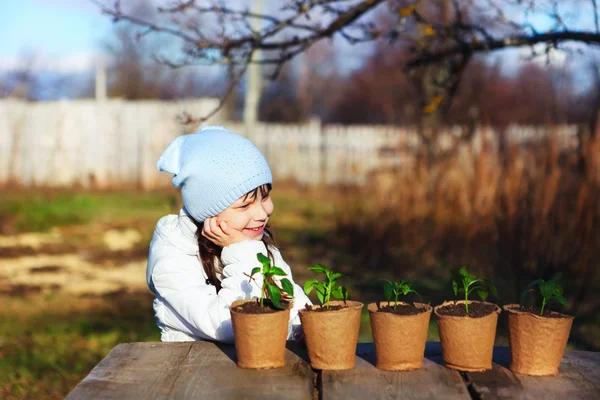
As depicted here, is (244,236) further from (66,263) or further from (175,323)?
(66,263)

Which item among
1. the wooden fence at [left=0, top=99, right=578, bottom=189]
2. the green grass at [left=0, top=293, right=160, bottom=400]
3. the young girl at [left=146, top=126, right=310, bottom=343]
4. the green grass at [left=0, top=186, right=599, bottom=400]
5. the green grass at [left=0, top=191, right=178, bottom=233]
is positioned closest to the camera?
the young girl at [left=146, top=126, right=310, bottom=343]

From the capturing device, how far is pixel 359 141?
1536 centimetres

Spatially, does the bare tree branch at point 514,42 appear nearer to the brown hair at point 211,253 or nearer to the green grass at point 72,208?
the brown hair at point 211,253

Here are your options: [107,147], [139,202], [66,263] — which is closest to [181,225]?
[66,263]

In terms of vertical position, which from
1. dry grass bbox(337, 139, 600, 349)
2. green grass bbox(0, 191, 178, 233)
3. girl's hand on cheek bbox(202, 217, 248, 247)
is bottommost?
green grass bbox(0, 191, 178, 233)

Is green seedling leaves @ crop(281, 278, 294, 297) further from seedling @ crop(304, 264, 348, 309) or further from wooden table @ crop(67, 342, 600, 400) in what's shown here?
wooden table @ crop(67, 342, 600, 400)

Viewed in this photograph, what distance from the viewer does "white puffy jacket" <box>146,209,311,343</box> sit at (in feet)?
6.28

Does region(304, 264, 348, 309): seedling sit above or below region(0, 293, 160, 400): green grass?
above

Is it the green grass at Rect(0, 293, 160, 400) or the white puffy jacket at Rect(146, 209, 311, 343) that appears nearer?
the white puffy jacket at Rect(146, 209, 311, 343)

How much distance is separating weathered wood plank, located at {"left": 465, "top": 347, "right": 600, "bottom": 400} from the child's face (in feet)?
2.61

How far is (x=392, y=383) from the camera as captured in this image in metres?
1.57

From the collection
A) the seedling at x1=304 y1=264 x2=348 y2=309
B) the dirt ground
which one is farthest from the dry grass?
the seedling at x1=304 y1=264 x2=348 y2=309

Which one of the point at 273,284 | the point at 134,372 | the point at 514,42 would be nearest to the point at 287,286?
the point at 273,284

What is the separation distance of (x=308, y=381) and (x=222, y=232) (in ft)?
2.25
